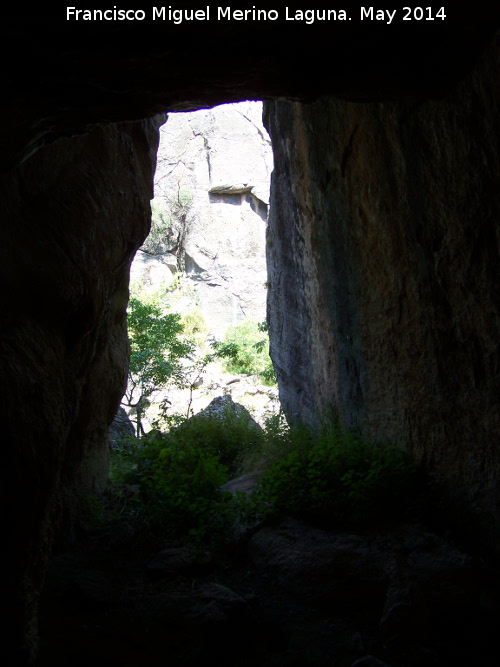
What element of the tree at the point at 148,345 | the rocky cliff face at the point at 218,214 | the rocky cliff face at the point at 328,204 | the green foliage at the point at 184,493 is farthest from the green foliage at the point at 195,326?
the rocky cliff face at the point at 328,204

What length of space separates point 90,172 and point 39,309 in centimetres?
191

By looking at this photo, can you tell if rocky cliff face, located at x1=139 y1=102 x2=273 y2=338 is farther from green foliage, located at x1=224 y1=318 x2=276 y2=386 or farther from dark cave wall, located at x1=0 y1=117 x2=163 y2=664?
dark cave wall, located at x1=0 y1=117 x2=163 y2=664

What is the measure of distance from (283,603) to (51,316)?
10.2 feet

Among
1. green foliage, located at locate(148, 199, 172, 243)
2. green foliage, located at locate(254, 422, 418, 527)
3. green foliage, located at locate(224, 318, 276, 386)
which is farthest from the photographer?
green foliage, located at locate(148, 199, 172, 243)

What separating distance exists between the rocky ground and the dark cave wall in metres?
0.71

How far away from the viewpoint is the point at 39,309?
3508 mm

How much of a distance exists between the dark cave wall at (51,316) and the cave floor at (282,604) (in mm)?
707

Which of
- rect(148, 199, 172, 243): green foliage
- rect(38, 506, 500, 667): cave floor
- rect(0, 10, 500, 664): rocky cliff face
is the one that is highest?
rect(148, 199, 172, 243): green foliage

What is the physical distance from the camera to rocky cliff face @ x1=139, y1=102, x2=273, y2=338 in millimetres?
28641

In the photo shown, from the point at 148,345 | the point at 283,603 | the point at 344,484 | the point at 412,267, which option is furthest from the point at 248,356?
the point at 283,603

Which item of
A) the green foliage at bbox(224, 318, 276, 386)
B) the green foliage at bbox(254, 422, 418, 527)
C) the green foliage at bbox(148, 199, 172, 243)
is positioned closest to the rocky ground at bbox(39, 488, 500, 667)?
the green foliage at bbox(254, 422, 418, 527)

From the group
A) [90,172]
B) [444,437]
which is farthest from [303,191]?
[444,437]

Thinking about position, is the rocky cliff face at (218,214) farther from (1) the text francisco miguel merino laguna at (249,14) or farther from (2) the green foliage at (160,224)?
(1) the text francisco miguel merino laguna at (249,14)

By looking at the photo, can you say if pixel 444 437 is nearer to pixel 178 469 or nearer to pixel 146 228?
pixel 178 469
